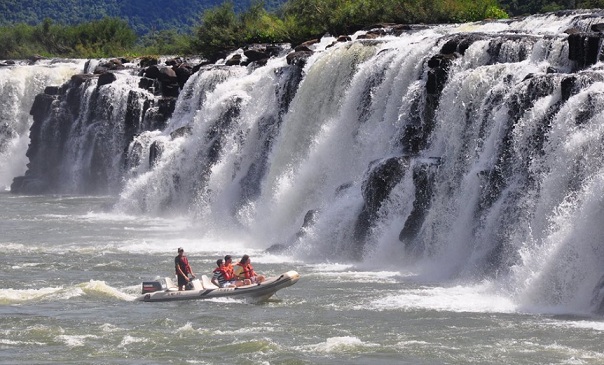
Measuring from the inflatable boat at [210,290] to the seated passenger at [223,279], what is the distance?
132 millimetres

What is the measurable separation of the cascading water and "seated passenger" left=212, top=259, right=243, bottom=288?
433 centimetres

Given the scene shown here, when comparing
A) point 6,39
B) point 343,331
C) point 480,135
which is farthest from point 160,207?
point 6,39

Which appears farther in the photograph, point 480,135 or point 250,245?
point 250,245

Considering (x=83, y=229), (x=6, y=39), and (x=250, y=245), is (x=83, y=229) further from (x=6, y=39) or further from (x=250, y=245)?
(x=6, y=39)

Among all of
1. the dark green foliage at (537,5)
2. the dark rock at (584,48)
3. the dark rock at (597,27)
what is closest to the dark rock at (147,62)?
the dark green foliage at (537,5)

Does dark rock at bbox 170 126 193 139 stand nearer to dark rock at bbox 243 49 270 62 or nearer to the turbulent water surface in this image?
the turbulent water surface

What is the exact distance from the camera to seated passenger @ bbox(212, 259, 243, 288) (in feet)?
80.9

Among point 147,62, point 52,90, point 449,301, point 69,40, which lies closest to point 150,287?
point 449,301

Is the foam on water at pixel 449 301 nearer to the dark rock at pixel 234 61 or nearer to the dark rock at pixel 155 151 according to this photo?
the dark rock at pixel 155 151

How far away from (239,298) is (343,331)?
3.94 metres

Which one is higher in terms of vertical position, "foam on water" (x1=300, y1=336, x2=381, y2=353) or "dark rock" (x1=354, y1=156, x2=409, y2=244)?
"dark rock" (x1=354, y1=156, x2=409, y2=244)

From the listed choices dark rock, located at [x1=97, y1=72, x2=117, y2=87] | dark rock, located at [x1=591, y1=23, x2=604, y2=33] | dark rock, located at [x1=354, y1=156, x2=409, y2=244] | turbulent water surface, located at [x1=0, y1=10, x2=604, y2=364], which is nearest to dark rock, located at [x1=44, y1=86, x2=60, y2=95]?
dark rock, located at [x1=97, y1=72, x2=117, y2=87]

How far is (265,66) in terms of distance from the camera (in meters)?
43.6

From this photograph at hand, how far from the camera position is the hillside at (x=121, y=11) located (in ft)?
542
